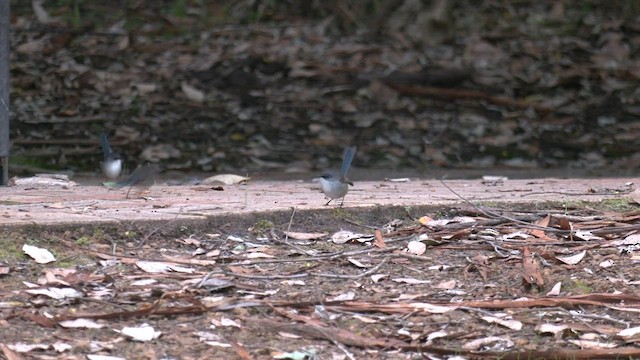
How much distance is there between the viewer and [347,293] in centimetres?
376

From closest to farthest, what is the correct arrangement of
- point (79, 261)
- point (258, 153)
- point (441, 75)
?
point (79, 261)
point (258, 153)
point (441, 75)

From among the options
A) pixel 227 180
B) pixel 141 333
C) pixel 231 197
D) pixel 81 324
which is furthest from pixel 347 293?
pixel 227 180

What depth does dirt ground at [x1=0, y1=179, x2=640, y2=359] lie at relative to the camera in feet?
11.0

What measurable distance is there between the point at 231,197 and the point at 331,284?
1.36 m

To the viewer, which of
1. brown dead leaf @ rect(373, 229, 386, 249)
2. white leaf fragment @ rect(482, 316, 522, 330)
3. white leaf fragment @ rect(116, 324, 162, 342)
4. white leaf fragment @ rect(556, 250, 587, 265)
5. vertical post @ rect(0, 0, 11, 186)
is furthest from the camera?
vertical post @ rect(0, 0, 11, 186)

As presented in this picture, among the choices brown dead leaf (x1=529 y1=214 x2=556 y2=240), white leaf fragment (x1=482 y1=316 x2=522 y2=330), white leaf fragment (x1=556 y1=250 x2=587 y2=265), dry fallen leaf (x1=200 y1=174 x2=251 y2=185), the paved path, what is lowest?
dry fallen leaf (x1=200 y1=174 x2=251 y2=185)

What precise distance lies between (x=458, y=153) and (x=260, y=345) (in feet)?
17.4

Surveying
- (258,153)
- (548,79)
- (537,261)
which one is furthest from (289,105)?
(537,261)

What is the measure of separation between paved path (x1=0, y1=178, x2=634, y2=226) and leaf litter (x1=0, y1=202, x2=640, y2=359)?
0.22 meters

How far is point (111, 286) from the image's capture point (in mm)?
3701

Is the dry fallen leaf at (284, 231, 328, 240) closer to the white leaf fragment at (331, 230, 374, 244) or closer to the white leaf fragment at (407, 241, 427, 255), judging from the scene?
the white leaf fragment at (331, 230, 374, 244)

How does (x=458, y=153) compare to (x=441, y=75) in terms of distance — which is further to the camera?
(x=441, y=75)

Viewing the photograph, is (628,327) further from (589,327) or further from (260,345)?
(260,345)

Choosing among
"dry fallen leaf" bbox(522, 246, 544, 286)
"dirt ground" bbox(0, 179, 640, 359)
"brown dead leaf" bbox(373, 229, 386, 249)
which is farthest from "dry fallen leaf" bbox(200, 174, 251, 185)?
"dry fallen leaf" bbox(522, 246, 544, 286)
